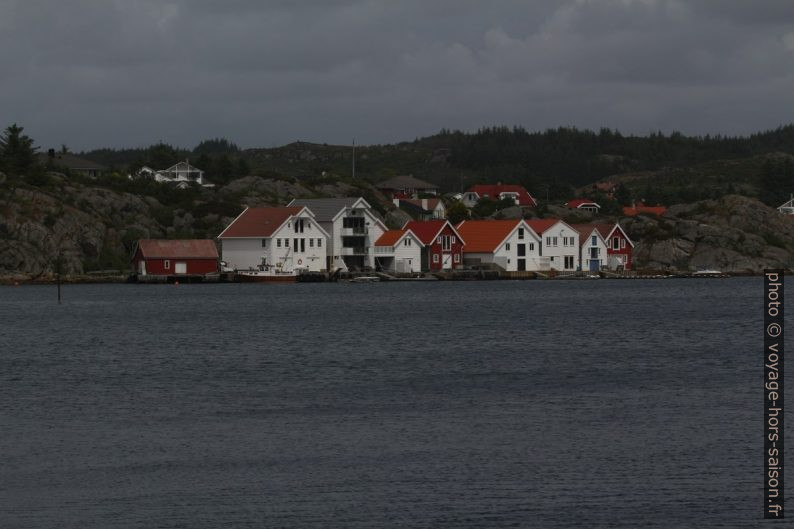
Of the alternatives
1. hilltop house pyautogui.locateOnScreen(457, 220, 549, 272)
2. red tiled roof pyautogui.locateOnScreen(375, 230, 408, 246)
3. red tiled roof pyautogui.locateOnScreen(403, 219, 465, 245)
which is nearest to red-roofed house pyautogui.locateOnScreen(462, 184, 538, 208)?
hilltop house pyautogui.locateOnScreen(457, 220, 549, 272)

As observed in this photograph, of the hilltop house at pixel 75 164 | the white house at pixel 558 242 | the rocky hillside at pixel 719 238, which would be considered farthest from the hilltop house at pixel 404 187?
the white house at pixel 558 242

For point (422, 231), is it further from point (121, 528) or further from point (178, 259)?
point (121, 528)

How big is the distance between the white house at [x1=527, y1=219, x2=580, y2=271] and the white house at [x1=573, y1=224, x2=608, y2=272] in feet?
2.92

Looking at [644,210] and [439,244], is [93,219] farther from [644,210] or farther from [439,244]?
[644,210]

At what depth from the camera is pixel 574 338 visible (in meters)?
58.7

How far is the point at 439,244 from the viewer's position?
4732 inches

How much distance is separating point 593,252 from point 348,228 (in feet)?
86.8

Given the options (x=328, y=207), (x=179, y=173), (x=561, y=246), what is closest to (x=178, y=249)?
(x=328, y=207)

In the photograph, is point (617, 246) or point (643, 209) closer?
point (617, 246)

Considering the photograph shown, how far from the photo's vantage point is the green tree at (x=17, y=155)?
4867 inches

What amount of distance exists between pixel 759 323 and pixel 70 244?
211 ft

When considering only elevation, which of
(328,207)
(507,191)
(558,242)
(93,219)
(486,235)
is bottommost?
(558,242)

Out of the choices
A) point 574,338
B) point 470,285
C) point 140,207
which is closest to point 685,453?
point 574,338

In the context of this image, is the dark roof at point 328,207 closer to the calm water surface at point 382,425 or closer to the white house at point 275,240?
the white house at point 275,240
